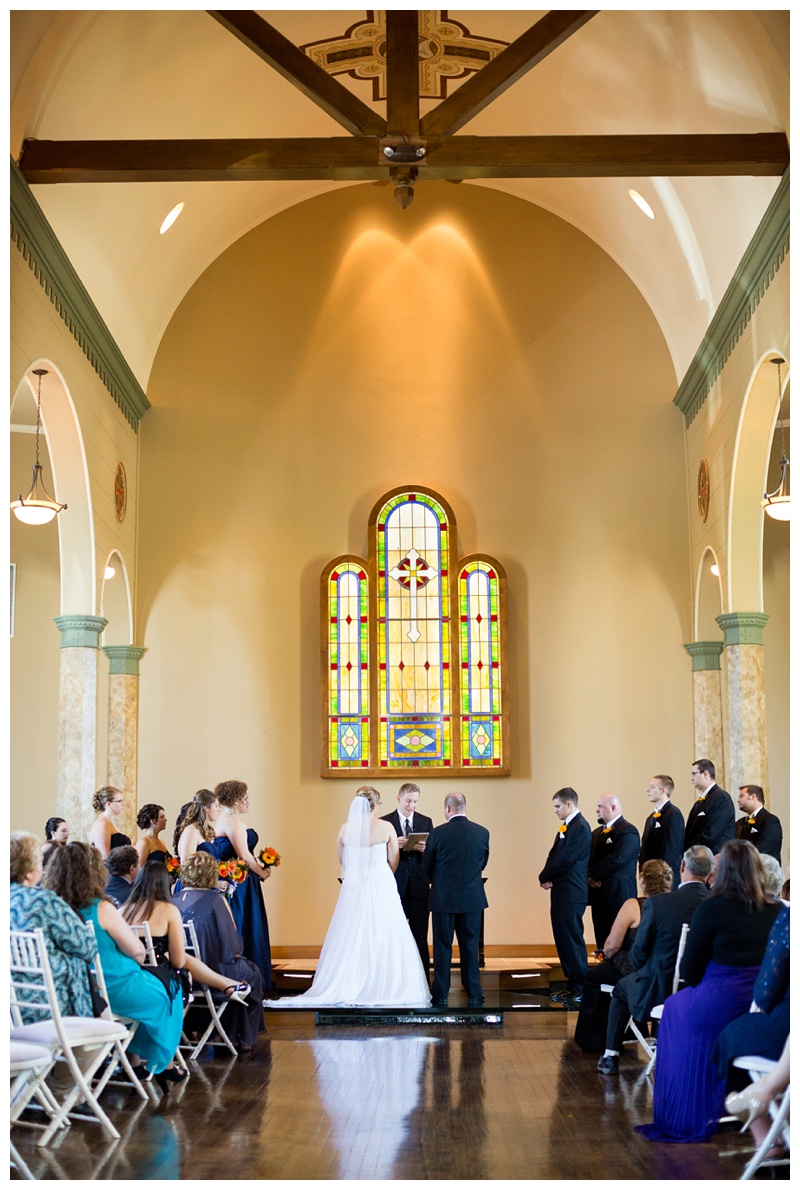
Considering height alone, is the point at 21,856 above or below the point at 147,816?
above

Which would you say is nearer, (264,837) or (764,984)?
(764,984)

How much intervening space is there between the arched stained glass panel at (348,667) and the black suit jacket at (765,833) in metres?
4.84

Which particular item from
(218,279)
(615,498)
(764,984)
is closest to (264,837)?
(615,498)

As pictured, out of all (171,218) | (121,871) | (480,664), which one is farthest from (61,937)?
(171,218)

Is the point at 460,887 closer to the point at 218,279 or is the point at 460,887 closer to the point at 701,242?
the point at 701,242

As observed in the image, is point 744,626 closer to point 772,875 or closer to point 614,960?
point 614,960

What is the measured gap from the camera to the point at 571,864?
941cm

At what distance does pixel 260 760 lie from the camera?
12961mm

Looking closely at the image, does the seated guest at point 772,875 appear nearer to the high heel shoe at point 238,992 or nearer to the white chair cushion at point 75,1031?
the white chair cushion at point 75,1031

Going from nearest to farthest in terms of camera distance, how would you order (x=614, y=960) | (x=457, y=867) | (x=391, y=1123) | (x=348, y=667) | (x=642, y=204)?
1. (x=391, y=1123)
2. (x=614, y=960)
3. (x=457, y=867)
4. (x=642, y=204)
5. (x=348, y=667)

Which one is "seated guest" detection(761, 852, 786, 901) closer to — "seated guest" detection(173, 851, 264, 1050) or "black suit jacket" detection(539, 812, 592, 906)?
"black suit jacket" detection(539, 812, 592, 906)

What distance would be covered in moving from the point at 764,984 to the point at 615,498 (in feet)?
29.6

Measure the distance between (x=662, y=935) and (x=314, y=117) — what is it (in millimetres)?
9031

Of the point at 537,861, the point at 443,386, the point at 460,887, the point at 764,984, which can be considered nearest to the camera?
the point at 764,984
